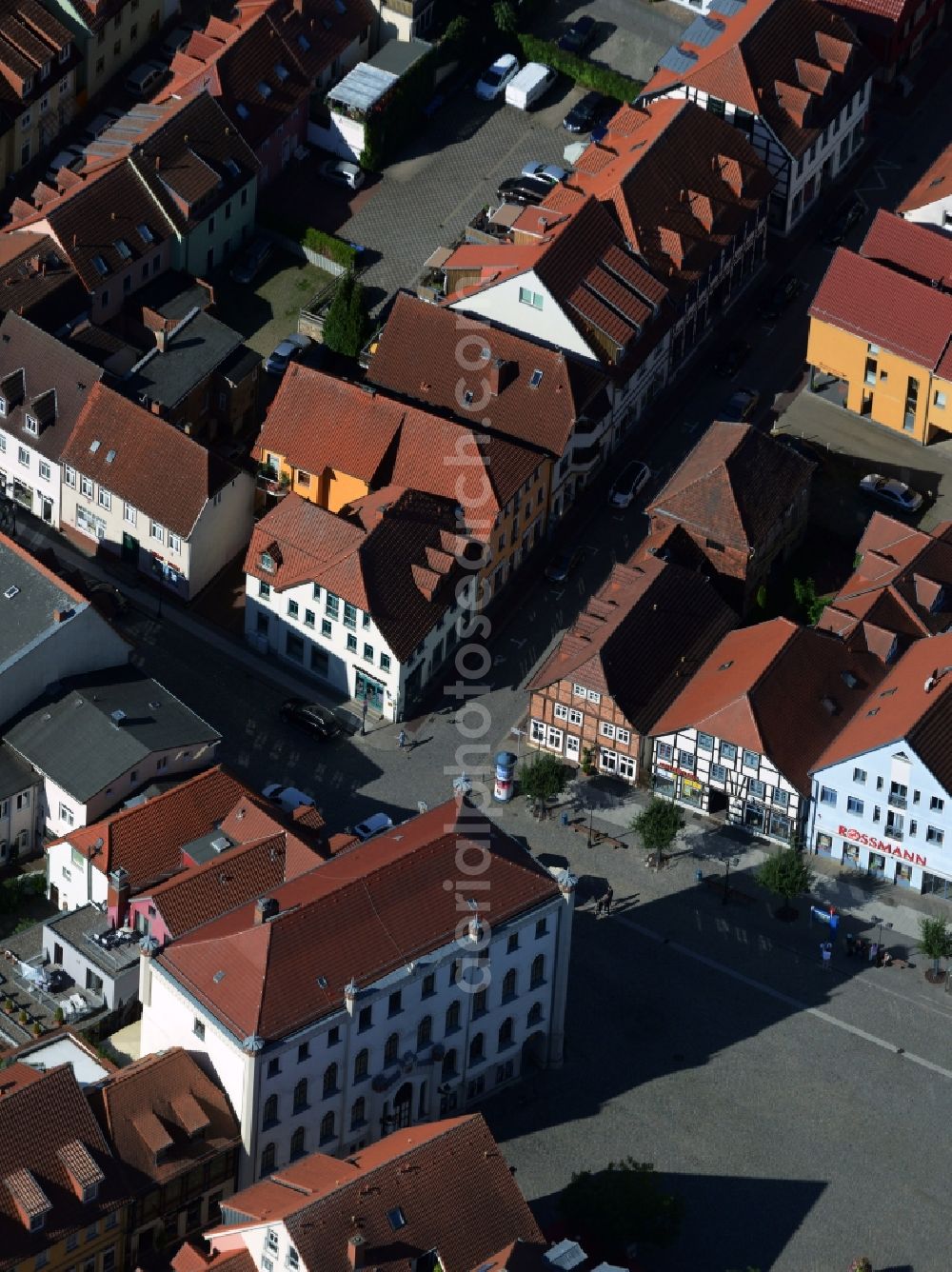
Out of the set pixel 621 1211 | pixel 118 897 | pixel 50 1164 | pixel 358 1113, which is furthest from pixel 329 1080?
pixel 118 897

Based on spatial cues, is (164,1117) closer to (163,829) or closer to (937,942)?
(163,829)

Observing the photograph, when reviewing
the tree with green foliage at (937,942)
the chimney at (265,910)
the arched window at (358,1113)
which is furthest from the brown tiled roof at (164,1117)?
the tree with green foliage at (937,942)

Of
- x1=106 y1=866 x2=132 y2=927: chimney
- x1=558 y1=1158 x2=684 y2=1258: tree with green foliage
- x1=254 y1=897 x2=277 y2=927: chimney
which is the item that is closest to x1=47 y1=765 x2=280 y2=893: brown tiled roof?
x1=106 y1=866 x2=132 y2=927: chimney

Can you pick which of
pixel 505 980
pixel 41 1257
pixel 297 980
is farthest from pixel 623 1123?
pixel 41 1257

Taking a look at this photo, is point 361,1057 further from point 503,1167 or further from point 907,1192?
point 907,1192

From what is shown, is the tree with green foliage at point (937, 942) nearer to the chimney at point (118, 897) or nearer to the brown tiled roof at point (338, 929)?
the brown tiled roof at point (338, 929)

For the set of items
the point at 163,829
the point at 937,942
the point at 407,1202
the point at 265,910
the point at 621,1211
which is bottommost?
the point at 621,1211

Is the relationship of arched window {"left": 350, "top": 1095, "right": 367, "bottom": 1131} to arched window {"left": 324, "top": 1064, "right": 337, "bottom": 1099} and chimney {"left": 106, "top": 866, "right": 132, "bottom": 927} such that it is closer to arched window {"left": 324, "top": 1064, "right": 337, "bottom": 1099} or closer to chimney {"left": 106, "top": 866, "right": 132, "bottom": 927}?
arched window {"left": 324, "top": 1064, "right": 337, "bottom": 1099}
